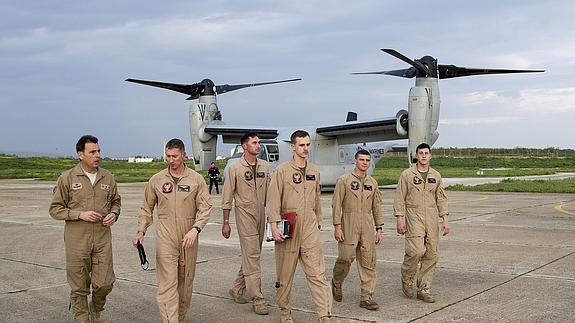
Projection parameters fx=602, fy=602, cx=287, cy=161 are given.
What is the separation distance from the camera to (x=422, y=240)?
6.28 m

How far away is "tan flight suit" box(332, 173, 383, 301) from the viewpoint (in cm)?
600

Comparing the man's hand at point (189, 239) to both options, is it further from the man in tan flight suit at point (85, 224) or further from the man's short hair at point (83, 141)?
the man's short hair at point (83, 141)

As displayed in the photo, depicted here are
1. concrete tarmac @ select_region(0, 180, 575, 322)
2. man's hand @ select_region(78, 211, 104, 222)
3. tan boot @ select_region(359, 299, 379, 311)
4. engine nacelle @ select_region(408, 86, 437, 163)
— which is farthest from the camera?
engine nacelle @ select_region(408, 86, 437, 163)

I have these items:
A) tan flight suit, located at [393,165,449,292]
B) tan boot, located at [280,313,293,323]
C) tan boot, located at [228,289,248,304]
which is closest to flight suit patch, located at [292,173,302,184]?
tan boot, located at [280,313,293,323]

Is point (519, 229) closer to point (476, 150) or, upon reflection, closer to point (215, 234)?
point (215, 234)

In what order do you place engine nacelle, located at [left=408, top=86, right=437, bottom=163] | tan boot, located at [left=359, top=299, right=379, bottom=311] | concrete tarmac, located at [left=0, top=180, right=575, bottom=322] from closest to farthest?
1. concrete tarmac, located at [left=0, top=180, right=575, bottom=322]
2. tan boot, located at [left=359, top=299, right=379, bottom=311]
3. engine nacelle, located at [left=408, top=86, right=437, bottom=163]

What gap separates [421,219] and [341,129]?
677 inches

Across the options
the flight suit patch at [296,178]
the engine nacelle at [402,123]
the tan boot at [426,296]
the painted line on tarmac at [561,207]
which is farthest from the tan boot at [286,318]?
the engine nacelle at [402,123]

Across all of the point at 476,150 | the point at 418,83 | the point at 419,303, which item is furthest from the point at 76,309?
the point at 476,150

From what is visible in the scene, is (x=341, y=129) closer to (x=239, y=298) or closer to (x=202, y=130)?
(x=202, y=130)

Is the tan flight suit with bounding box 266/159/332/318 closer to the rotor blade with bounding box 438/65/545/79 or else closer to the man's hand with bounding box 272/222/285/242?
the man's hand with bounding box 272/222/285/242

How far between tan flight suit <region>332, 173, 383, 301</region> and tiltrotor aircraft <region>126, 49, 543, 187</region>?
15.0 meters

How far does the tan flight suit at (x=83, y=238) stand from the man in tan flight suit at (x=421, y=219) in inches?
115

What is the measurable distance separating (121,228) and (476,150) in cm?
10567
